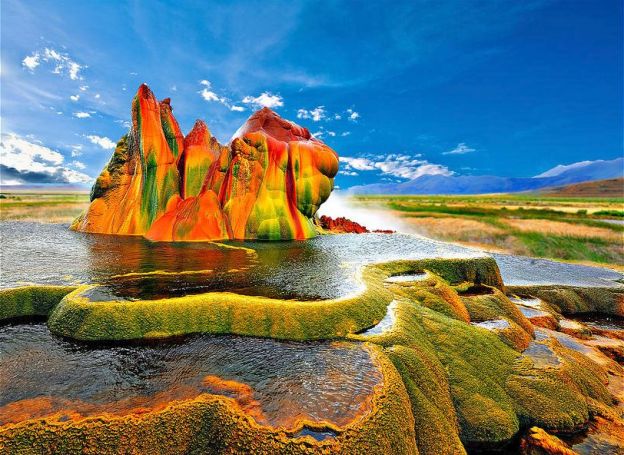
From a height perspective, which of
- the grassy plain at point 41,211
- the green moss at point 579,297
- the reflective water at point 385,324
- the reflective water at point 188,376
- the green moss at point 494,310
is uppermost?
the grassy plain at point 41,211

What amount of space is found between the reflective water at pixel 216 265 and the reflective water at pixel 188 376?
11.0 feet

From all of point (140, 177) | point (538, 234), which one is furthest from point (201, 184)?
point (538, 234)

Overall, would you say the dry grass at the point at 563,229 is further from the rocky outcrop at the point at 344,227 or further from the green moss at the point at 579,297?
the green moss at the point at 579,297

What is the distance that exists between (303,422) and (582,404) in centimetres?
967

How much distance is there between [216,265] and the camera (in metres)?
19.1

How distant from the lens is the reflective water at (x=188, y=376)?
7.33 metres

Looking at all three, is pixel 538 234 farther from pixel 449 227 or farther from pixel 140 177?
pixel 140 177

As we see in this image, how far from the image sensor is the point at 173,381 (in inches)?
325

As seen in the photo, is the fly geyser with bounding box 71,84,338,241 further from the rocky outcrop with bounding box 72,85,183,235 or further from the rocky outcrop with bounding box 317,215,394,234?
the rocky outcrop with bounding box 317,215,394,234

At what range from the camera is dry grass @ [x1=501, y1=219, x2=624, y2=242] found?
45372 millimetres

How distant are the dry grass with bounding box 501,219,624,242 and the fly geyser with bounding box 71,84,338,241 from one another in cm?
3702

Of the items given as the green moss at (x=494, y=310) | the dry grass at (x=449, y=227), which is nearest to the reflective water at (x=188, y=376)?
the green moss at (x=494, y=310)

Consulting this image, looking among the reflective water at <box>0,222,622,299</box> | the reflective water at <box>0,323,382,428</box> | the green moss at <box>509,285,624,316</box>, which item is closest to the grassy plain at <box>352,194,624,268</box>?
the reflective water at <box>0,222,622,299</box>

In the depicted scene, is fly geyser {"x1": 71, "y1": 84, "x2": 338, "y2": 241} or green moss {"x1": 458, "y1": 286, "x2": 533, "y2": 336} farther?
fly geyser {"x1": 71, "y1": 84, "x2": 338, "y2": 241}
